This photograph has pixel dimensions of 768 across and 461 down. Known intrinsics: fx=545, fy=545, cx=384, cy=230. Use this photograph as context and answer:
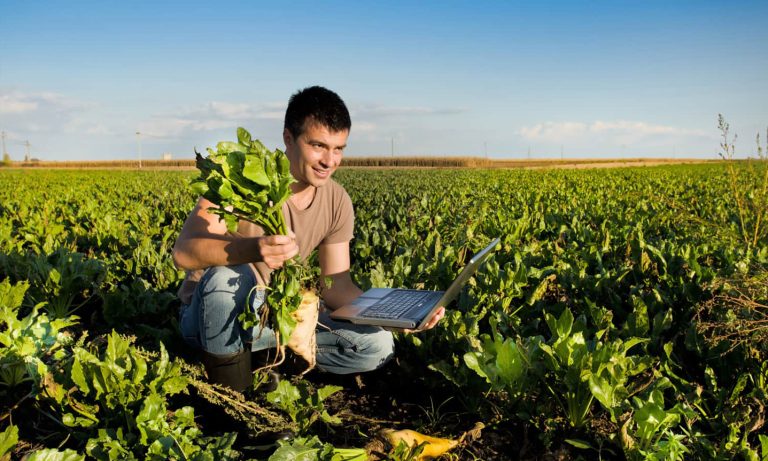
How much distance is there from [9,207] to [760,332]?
10.2m

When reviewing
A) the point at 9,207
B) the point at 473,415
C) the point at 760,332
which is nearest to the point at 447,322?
the point at 473,415

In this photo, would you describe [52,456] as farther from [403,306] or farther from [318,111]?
[318,111]

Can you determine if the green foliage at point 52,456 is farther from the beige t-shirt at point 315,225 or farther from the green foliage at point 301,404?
the beige t-shirt at point 315,225

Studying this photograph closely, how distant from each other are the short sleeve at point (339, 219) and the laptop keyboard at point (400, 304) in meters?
0.53

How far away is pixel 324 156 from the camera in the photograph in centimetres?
299

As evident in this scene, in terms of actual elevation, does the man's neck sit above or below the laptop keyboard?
above

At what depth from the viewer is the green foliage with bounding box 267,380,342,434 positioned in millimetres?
2633

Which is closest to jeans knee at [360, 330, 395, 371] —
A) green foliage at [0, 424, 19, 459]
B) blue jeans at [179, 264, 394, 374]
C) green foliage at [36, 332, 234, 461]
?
blue jeans at [179, 264, 394, 374]

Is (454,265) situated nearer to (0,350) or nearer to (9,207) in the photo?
(0,350)

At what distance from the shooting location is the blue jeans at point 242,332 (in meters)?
2.67

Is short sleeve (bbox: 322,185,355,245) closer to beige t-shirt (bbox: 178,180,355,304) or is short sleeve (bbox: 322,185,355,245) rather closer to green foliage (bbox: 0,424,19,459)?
beige t-shirt (bbox: 178,180,355,304)

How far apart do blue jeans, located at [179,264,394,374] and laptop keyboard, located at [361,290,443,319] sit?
0.26 metres

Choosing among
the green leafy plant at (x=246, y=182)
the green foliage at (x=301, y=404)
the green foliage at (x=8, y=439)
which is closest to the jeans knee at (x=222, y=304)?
the green foliage at (x=301, y=404)

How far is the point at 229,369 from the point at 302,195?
107cm
